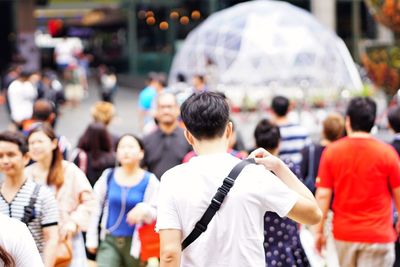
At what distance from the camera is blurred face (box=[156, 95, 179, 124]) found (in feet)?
26.7

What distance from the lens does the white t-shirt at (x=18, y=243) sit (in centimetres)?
343

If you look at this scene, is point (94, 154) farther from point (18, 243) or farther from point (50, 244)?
point (18, 243)

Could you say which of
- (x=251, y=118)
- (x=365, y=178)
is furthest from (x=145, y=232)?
(x=251, y=118)

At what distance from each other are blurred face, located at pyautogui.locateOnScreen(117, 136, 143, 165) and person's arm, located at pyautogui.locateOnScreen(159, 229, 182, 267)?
300 cm

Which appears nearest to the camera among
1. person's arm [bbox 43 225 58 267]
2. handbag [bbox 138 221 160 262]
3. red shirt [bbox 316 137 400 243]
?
person's arm [bbox 43 225 58 267]

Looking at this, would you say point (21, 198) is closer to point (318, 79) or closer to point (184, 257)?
point (184, 257)

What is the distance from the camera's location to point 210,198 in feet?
11.8

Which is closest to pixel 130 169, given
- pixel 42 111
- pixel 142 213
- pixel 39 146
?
pixel 142 213

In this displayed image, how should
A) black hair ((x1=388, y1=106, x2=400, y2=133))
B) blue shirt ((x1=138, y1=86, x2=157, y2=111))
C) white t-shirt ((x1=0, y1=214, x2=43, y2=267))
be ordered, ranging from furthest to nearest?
1. blue shirt ((x1=138, y1=86, x2=157, y2=111))
2. black hair ((x1=388, y1=106, x2=400, y2=133))
3. white t-shirt ((x1=0, y1=214, x2=43, y2=267))

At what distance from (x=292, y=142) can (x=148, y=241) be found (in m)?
3.14

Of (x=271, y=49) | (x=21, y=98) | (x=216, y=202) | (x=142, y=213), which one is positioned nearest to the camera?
(x=216, y=202)

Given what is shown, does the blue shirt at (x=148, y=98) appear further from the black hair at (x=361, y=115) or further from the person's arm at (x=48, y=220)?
the person's arm at (x=48, y=220)

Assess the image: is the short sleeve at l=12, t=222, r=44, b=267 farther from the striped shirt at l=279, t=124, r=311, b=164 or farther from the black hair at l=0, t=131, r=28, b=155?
the striped shirt at l=279, t=124, r=311, b=164

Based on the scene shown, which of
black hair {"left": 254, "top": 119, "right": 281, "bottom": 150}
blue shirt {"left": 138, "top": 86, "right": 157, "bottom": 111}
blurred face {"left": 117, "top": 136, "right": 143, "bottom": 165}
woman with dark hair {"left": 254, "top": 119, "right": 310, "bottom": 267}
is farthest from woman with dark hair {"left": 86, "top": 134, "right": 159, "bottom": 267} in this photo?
blue shirt {"left": 138, "top": 86, "right": 157, "bottom": 111}
